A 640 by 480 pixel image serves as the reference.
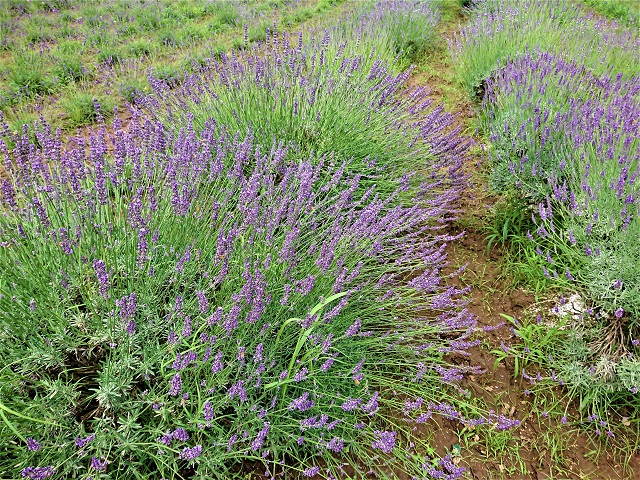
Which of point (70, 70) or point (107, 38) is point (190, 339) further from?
point (107, 38)

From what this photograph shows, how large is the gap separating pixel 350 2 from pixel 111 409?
8467 mm

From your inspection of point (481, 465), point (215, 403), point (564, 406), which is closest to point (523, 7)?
point (564, 406)

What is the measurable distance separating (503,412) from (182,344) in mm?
1590

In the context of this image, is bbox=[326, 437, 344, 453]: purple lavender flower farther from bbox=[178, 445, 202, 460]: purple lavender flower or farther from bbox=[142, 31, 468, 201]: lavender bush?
bbox=[142, 31, 468, 201]: lavender bush

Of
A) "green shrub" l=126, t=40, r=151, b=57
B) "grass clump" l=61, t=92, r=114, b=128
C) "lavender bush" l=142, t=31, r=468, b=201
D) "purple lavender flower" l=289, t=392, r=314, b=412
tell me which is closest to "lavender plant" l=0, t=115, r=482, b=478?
"purple lavender flower" l=289, t=392, r=314, b=412

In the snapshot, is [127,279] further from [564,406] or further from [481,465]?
[564,406]

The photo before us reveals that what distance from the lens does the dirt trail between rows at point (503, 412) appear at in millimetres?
1900

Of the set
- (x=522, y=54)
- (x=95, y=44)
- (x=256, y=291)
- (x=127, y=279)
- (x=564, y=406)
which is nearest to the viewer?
(x=256, y=291)

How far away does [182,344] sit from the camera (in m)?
1.61

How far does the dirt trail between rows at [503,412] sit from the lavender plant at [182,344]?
23 centimetres

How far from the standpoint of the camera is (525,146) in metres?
2.90

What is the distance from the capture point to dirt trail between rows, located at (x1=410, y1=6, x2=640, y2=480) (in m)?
1.90

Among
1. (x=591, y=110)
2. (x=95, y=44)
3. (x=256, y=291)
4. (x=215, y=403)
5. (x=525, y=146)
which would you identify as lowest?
(x=95, y=44)

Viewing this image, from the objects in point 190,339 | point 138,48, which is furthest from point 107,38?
point 190,339
